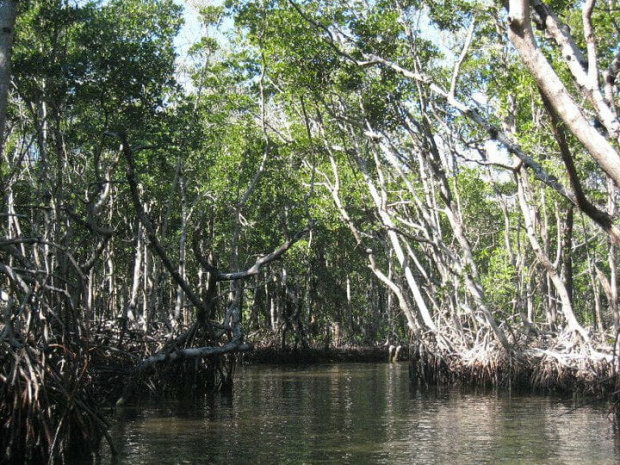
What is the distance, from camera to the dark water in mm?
6719

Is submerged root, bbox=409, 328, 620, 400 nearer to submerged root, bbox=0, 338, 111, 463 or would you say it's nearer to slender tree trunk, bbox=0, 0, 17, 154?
submerged root, bbox=0, 338, 111, 463

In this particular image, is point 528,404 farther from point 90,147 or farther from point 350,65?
point 90,147

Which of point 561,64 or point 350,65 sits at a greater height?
point 350,65

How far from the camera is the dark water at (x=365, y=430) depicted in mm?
6719

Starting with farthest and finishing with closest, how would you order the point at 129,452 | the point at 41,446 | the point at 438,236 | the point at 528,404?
the point at 438,236 → the point at 528,404 → the point at 129,452 → the point at 41,446

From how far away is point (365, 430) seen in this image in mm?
8477

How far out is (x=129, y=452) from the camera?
6.85m

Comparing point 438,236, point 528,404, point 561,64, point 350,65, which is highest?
point 350,65

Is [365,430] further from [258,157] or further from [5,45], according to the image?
[258,157]

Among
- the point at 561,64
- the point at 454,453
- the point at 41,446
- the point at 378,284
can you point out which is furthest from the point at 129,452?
the point at 378,284

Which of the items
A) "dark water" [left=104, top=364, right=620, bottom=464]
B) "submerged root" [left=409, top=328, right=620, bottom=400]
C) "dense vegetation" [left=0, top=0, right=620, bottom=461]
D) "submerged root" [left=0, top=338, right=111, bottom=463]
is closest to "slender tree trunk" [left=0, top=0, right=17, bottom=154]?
"dense vegetation" [left=0, top=0, right=620, bottom=461]

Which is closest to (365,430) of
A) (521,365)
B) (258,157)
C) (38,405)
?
(38,405)

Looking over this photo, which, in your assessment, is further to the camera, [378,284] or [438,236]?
[378,284]

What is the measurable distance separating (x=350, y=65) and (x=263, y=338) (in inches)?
599
